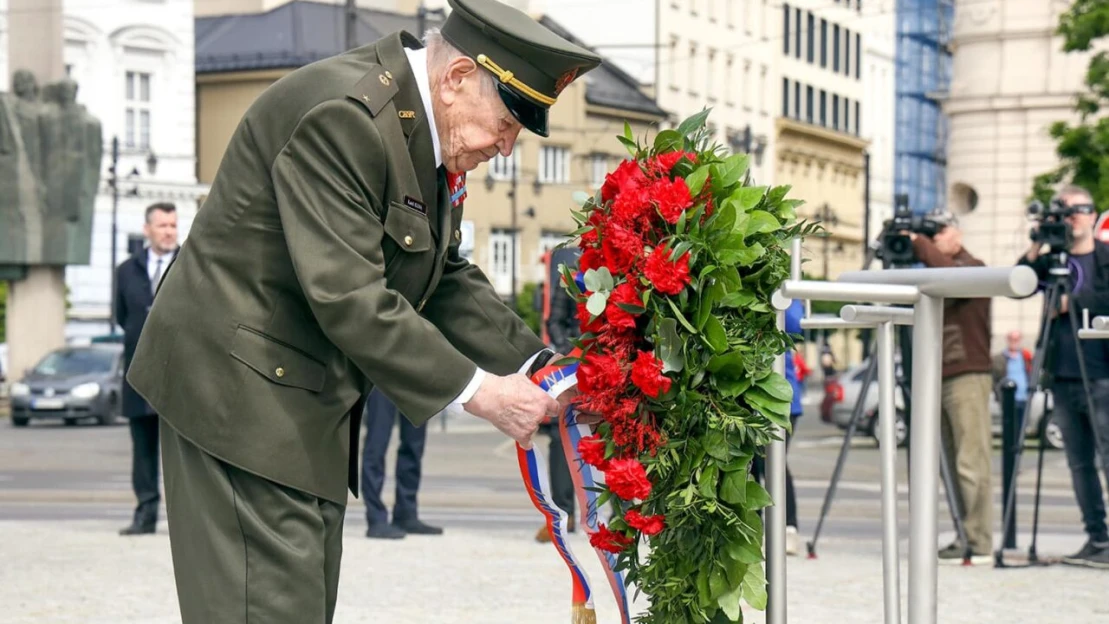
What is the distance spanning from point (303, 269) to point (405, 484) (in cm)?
810

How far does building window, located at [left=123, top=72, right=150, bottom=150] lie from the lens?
210 ft

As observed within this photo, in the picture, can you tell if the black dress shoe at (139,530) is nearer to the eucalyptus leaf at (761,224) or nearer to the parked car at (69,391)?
the eucalyptus leaf at (761,224)

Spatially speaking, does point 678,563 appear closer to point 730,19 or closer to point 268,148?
point 268,148

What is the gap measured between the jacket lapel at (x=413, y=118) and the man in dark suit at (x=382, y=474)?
7.42 m

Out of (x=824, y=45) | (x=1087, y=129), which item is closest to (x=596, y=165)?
(x=824, y=45)

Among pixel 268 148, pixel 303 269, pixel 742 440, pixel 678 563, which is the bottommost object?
pixel 678 563

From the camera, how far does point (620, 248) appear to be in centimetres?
466

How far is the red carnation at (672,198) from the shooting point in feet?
15.1

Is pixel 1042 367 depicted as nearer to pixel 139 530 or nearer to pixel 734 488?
pixel 139 530

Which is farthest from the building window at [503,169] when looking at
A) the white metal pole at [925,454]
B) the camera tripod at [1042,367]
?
the white metal pole at [925,454]

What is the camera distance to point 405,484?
1245 centimetres

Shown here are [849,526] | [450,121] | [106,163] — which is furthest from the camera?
[106,163]

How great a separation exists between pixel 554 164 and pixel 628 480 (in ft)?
245

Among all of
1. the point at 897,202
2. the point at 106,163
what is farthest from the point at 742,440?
the point at 106,163
